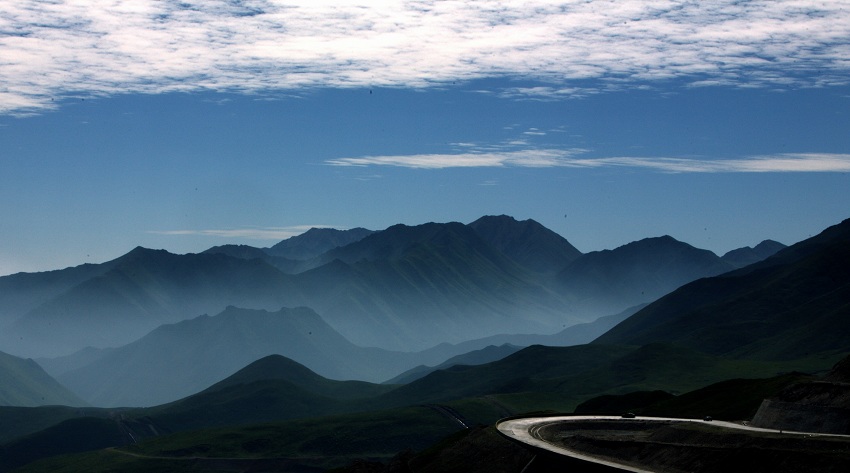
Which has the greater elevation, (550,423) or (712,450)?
(712,450)

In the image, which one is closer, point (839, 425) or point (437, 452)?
point (839, 425)

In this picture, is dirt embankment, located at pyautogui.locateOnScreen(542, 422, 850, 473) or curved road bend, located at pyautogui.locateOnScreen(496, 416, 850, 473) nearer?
dirt embankment, located at pyautogui.locateOnScreen(542, 422, 850, 473)

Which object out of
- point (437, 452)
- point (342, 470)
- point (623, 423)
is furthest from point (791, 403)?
point (342, 470)

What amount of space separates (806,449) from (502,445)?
47.2 metres

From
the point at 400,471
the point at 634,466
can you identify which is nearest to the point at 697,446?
the point at 634,466

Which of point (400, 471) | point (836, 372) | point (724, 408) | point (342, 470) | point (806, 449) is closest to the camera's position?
point (806, 449)

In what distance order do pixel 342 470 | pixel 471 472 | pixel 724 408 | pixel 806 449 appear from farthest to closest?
pixel 724 408 < pixel 342 470 < pixel 471 472 < pixel 806 449

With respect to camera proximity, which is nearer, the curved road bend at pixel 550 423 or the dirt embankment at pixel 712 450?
the dirt embankment at pixel 712 450

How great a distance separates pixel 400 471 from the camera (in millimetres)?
145625

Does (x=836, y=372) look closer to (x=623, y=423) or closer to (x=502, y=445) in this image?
(x=623, y=423)

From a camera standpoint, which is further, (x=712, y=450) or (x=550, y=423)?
(x=550, y=423)

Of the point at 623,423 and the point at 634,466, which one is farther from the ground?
the point at 634,466

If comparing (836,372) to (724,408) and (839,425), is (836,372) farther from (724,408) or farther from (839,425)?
→ (724,408)

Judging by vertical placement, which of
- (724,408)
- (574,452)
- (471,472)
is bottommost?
(724,408)
